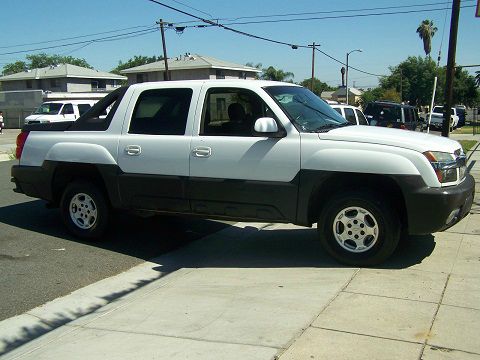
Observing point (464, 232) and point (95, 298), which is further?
point (464, 232)

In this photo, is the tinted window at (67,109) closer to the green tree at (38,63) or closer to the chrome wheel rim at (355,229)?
the chrome wheel rim at (355,229)

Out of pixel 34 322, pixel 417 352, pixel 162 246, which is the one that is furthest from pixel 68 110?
pixel 417 352

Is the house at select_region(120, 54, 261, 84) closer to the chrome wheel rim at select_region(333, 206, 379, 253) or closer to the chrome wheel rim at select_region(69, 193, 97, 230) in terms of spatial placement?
the chrome wheel rim at select_region(69, 193, 97, 230)

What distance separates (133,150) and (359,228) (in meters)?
2.69

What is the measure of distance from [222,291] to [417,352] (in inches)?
77.3

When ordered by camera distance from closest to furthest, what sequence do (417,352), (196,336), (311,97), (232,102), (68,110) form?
1. (417,352)
2. (196,336)
3. (232,102)
4. (311,97)
5. (68,110)

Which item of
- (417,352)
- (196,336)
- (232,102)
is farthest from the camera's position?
(232,102)

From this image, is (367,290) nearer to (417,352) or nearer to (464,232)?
(417,352)

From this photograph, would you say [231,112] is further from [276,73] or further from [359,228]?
[276,73]

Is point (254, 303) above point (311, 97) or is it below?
below

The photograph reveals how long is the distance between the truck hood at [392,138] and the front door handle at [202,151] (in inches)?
47.5

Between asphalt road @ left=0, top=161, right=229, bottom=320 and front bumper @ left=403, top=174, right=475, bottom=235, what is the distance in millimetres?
3095

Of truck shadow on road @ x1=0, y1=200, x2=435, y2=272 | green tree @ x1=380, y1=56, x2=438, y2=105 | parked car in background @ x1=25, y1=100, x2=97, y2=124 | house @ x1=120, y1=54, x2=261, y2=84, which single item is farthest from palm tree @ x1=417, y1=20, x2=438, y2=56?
truck shadow on road @ x1=0, y1=200, x2=435, y2=272

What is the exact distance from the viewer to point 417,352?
3379 mm
